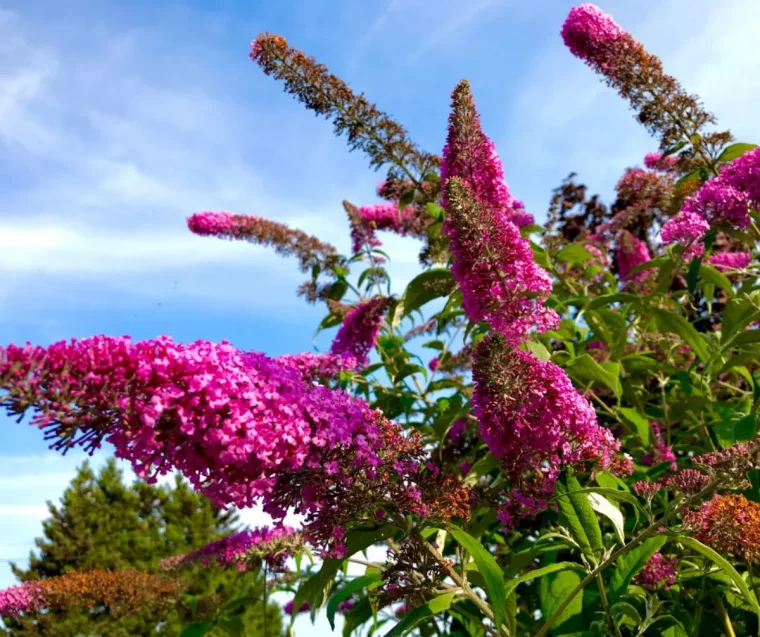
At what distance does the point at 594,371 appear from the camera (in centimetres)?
315

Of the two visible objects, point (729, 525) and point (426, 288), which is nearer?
point (729, 525)

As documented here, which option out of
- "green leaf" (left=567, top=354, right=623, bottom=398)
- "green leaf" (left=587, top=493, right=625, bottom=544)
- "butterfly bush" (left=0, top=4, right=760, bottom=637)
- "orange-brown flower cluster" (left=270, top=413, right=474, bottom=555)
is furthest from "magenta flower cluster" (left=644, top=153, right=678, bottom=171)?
"orange-brown flower cluster" (left=270, top=413, right=474, bottom=555)

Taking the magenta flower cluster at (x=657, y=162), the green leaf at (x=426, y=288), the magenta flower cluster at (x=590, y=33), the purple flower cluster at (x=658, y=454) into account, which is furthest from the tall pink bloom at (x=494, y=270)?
the magenta flower cluster at (x=657, y=162)

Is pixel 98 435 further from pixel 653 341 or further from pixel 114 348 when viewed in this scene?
pixel 653 341

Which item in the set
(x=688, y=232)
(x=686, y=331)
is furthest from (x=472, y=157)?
(x=686, y=331)

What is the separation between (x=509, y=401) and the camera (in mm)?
2168

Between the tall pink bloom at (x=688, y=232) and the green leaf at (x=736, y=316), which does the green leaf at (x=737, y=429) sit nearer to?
the green leaf at (x=736, y=316)

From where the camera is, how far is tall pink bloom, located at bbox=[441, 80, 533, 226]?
298 cm

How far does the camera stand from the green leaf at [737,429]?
2.63m

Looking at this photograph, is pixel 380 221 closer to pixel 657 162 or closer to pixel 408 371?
pixel 408 371

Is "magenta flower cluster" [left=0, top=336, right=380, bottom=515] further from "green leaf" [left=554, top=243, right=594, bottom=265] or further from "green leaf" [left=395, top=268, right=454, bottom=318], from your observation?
"green leaf" [left=554, top=243, right=594, bottom=265]

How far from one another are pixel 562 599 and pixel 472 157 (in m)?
1.67

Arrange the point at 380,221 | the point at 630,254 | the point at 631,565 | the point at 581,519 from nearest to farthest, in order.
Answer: the point at 581,519 < the point at 631,565 < the point at 630,254 < the point at 380,221

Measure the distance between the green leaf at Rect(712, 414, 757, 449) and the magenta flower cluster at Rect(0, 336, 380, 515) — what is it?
1.42 meters
